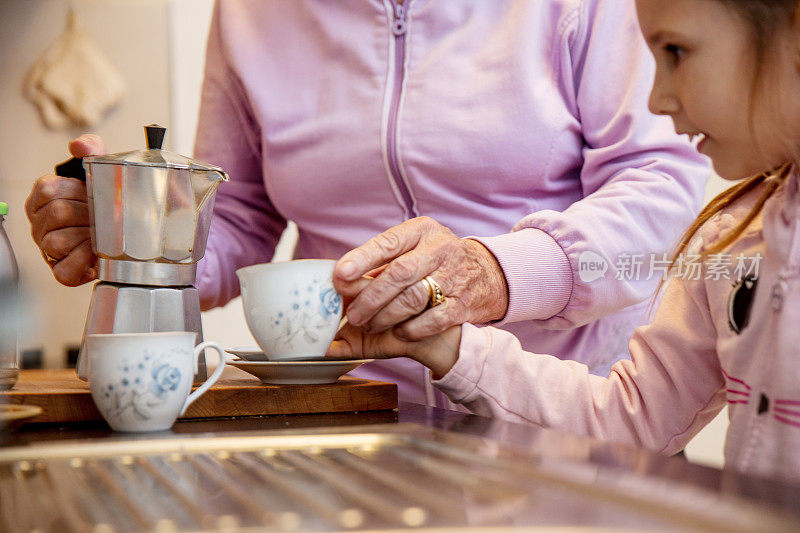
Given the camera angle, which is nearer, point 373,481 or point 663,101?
point 373,481

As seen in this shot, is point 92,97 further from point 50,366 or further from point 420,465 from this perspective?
point 420,465

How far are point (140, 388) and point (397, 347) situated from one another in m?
0.31

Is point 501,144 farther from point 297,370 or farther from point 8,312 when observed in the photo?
point 8,312

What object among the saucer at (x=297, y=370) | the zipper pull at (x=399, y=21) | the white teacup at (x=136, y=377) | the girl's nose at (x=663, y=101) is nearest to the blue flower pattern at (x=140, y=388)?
the white teacup at (x=136, y=377)

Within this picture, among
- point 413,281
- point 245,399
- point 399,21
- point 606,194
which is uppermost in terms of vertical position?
point 399,21

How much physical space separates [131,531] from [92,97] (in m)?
2.27

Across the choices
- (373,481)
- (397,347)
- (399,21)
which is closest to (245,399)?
(397,347)

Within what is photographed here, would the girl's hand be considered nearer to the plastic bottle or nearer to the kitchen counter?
the kitchen counter

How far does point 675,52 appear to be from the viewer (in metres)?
0.78

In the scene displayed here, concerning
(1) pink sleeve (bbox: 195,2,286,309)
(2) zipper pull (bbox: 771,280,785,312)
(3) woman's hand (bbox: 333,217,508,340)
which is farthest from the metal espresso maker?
(2) zipper pull (bbox: 771,280,785,312)

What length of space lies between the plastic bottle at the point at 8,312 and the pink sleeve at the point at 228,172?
0.36m

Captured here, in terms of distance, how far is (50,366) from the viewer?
244 centimetres

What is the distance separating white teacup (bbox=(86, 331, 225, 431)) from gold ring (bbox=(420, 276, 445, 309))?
0.29 meters

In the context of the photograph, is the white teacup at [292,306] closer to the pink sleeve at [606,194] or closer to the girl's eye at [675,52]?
the pink sleeve at [606,194]
